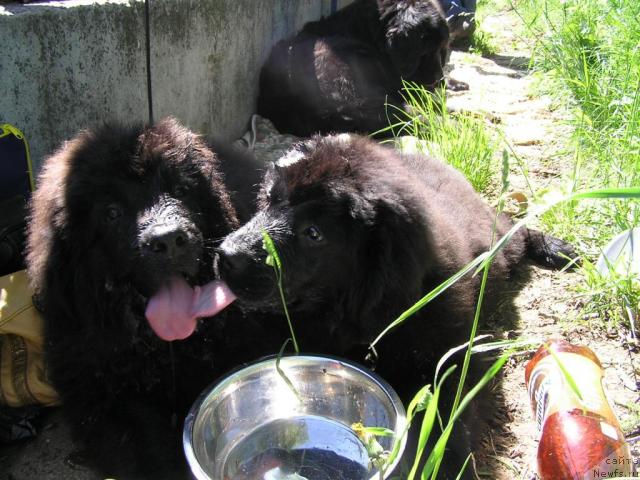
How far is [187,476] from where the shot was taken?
2203 mm

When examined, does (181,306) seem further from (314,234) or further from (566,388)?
(566,388)

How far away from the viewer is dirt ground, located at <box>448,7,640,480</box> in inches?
92.4

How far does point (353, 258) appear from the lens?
85.7 inches

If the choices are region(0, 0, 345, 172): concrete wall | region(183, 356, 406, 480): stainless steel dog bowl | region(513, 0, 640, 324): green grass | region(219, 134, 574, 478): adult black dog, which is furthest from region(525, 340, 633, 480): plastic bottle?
region(0, 0, 345, 172): concrete wall

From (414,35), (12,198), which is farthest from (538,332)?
(414,35)

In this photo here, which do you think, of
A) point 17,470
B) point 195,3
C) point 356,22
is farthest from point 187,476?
point 356,22

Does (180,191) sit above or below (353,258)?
above

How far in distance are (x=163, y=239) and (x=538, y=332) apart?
1720 mm

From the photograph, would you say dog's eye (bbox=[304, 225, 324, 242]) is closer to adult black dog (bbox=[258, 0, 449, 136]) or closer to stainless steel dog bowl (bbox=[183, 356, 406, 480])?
stainless steel dog bowl (bbox=[183, 356, 406, 480])

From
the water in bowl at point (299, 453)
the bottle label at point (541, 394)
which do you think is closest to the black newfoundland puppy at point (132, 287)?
the water in bowl at point (299, 453)

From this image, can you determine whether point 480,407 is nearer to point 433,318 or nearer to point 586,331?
point 433,318

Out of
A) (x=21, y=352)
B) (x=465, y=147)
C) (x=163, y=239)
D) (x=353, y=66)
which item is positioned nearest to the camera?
(x=163, y=239)

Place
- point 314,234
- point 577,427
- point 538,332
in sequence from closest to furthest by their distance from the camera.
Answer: point 577,427
point 314,234
point 538,332

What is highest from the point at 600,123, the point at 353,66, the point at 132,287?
the point at 600,123
